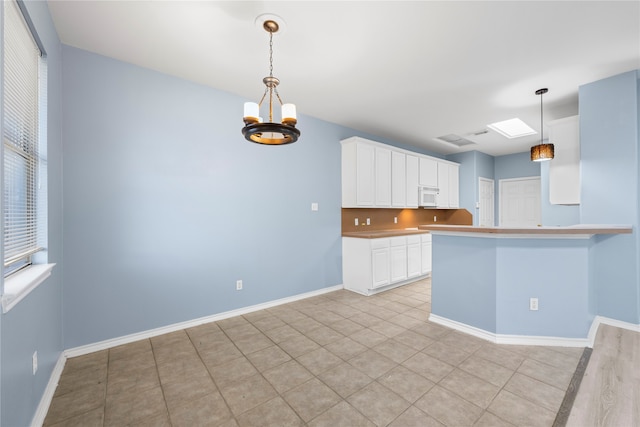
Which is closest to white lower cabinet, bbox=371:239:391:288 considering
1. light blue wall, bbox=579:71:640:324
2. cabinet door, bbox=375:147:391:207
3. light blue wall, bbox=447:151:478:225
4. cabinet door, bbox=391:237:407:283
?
cabinet door, bbox=391:237:407:283

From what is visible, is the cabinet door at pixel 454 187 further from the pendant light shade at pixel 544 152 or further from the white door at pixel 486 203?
the pendant light shade at pixel 544 152

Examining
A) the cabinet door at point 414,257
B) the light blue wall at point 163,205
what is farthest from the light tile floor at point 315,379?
the cabinet door at point 414,257

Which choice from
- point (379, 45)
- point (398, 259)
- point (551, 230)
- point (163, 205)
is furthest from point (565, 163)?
point (163, 205)

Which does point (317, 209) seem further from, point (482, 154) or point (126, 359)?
point (482, 154)

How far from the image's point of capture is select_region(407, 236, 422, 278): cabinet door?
187 inches

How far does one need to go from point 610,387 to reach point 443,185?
4.64 m

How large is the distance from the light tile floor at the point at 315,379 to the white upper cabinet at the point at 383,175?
2225mm

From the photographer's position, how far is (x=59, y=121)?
92.9 inches

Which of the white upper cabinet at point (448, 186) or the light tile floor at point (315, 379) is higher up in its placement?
the white upper cabinet at point (448, 186)

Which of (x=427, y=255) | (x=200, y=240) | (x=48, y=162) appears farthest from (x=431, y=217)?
(x=48, y=162)

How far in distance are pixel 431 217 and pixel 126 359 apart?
6.34 meters

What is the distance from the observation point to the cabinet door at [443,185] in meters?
6.02

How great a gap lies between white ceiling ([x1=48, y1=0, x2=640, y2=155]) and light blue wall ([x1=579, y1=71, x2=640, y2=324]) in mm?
277

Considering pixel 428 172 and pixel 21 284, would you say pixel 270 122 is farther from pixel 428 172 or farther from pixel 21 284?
pixel 428 172
